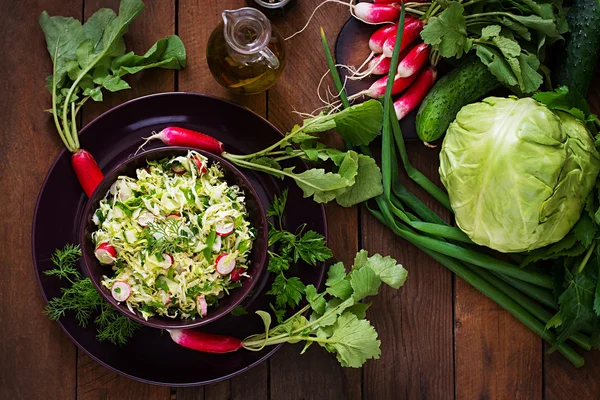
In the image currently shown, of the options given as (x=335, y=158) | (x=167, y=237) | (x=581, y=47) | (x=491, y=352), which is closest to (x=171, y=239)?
(x=167, y=237)

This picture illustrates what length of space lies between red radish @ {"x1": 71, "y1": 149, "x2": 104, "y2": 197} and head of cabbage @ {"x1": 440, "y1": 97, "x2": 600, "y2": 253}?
857mm

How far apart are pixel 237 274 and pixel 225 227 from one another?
12 centimetres

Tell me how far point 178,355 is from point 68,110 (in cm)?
68

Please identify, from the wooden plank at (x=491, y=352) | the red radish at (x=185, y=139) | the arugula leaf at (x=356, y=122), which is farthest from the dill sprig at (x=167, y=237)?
the wooden plank at (x=491, y=352)

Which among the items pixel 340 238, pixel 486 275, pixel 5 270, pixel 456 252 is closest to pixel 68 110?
pixel 5 270

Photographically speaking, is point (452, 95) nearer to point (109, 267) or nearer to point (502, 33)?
point (502, 33)

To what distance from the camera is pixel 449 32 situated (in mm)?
1491

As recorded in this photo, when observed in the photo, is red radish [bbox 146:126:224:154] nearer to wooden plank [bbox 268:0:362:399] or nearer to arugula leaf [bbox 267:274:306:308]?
wooden plank [bbox 268:0:362:399]

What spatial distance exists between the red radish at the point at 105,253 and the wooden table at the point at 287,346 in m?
0.38

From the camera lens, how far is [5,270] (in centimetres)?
166

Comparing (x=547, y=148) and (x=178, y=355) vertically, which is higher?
(x=547, y=148)

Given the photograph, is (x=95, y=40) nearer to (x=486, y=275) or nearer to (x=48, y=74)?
(x=48, y=74)

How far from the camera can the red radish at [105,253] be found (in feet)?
4.55

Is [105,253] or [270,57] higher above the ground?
[270,57]
